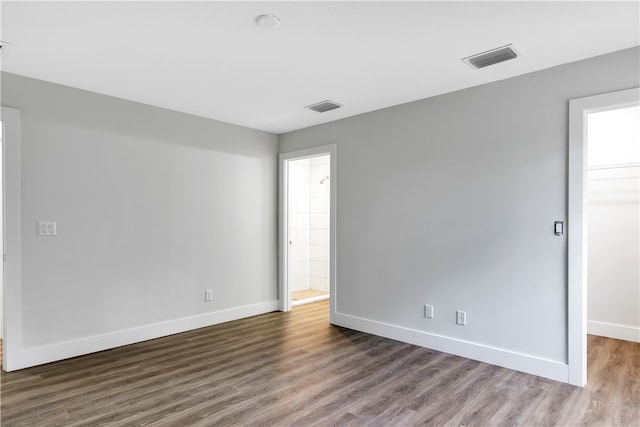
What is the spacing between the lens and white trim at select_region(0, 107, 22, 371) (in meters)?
3.01

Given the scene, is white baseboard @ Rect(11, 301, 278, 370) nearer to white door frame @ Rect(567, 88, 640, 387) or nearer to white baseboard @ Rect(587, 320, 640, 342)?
white door frame @ Rect(567, 88, 640, 387)

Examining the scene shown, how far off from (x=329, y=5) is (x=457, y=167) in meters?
1.98

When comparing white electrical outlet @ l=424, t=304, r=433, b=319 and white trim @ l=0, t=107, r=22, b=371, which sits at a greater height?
white trim @ l=0, t=107, r=22, b=371

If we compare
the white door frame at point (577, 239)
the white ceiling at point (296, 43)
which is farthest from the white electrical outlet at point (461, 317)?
the white ceiling at point (296, 43)

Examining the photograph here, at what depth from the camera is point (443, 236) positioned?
355 cm

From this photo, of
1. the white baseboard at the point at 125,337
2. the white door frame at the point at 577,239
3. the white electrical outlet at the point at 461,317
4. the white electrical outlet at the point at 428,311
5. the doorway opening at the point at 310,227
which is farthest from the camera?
the doorway opening at the point at 310,227

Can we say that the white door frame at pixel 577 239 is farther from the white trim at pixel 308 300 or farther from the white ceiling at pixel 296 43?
the white trim at pixel 308 300

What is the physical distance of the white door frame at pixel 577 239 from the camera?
2.77 meters

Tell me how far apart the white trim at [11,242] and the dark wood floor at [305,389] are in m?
0.23

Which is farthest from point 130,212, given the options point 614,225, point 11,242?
point 614,225

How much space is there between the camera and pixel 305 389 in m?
2.74

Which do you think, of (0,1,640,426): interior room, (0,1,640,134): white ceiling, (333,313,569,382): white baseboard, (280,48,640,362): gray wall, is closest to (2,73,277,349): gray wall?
(0,1,640,426): interior room

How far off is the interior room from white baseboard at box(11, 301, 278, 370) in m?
0.02

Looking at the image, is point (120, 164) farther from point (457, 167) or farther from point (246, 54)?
point (457, 167)
